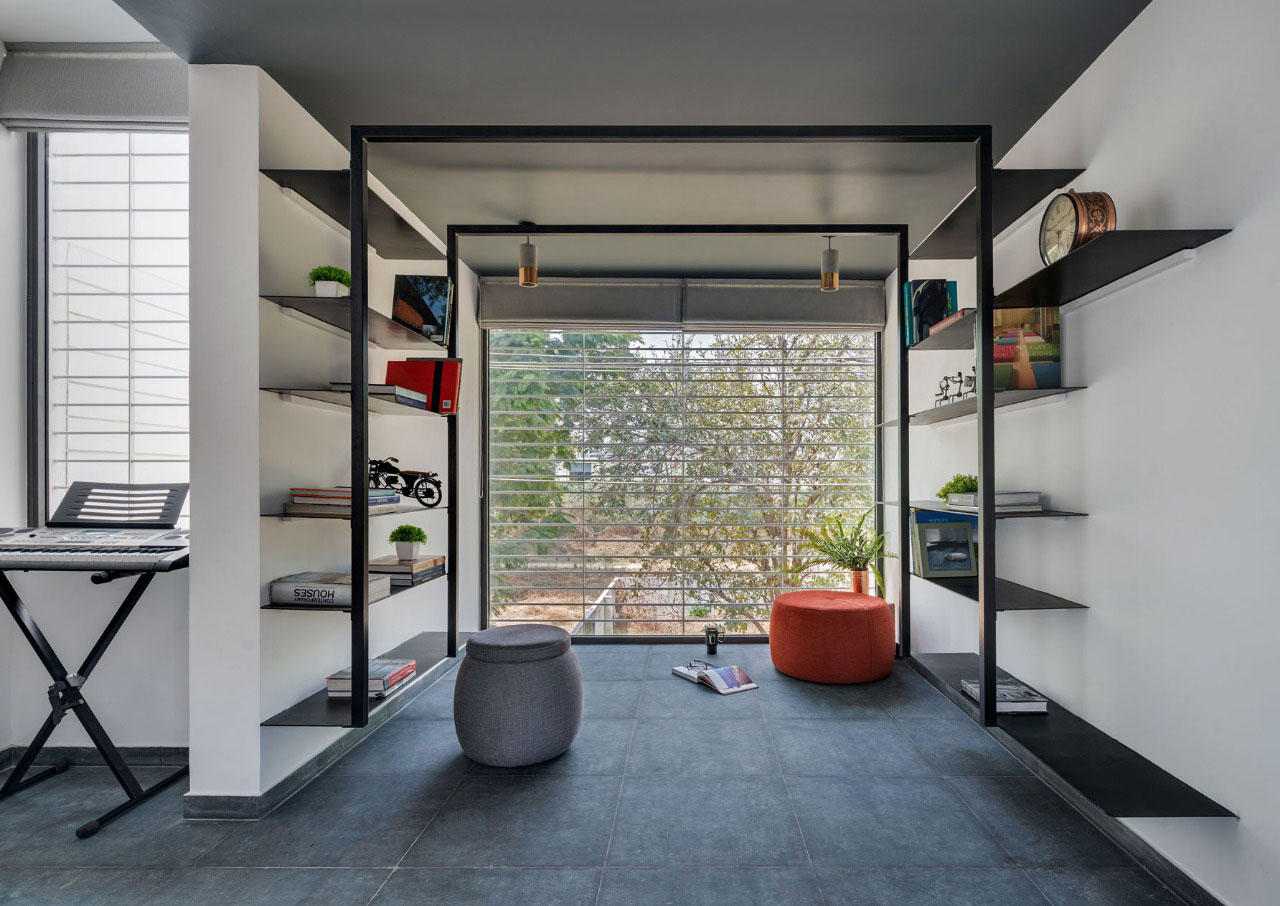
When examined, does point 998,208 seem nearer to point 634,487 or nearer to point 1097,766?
point 1097,766

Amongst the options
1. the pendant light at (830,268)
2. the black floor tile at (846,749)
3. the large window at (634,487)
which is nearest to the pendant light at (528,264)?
the large window at (634,487)

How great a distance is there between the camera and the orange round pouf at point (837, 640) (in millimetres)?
3898

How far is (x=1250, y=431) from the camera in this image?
1.73 metres

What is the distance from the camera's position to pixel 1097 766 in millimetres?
2078

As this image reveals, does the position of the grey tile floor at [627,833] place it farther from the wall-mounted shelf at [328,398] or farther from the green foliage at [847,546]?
the green foliage at [847,546]

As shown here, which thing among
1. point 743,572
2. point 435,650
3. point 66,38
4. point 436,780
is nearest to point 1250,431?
point 436,780

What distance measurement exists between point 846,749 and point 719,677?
3.19ft

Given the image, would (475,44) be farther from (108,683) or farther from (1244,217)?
(108,683)

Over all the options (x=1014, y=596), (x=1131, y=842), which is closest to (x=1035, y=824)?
(x=1131, y=842)

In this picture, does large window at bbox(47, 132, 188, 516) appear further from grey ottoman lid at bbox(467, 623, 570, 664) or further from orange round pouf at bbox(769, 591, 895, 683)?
orange round pouf at bbox(769, 591, 895, 683)

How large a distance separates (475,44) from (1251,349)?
246 centimetres

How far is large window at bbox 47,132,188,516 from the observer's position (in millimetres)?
3041

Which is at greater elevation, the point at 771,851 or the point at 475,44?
the point at 475,44

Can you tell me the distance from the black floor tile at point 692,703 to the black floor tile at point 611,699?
2.1 inches
